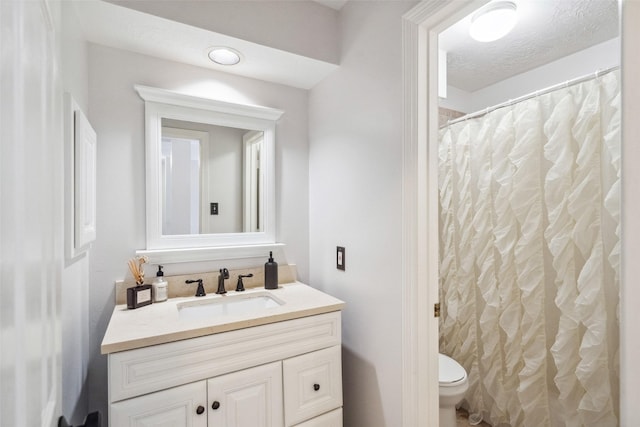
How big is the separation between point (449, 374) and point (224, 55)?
2146mm

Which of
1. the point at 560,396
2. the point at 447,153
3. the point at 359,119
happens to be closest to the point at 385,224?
the point at 359,119

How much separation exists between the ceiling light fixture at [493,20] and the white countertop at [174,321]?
1.67 m

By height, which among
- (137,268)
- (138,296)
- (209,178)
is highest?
(209,178)

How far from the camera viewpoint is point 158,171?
5.30 ft

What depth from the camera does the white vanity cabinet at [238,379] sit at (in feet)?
3.54

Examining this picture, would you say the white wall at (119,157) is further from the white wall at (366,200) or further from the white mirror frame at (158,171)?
the white wall at (366,200)

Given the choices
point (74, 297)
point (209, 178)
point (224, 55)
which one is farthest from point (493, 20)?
point (74, 297)

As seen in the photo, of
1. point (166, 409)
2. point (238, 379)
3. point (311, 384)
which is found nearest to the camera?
point (166, 409)

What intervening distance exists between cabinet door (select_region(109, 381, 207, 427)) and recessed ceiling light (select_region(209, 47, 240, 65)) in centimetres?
153

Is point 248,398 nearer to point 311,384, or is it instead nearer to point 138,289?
point 311,384

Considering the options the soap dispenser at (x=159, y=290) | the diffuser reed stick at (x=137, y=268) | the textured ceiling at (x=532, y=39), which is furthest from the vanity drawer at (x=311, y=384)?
the textured ceiling at (x=532, y=39)

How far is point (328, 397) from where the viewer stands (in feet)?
4.69

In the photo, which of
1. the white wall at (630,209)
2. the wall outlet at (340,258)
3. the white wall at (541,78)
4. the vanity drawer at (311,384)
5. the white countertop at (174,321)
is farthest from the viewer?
the white wall at (541,78)

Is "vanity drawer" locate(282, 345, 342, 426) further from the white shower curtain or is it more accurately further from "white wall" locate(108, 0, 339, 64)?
"white wall" locate(108, 0, 339, 64)
